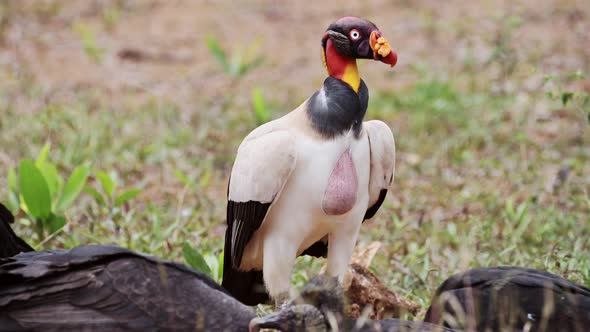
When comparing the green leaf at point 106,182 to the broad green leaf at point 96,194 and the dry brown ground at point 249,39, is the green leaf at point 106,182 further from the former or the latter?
the dry brown ground at point 249,39

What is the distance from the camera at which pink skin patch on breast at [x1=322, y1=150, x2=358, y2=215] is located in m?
3.56

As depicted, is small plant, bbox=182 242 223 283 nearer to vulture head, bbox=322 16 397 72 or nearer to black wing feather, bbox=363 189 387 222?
black wing feather, bbox=363 189 387 222

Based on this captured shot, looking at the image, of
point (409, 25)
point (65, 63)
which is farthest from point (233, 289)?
point (409, 25)

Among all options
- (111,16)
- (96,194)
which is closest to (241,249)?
(96,194)

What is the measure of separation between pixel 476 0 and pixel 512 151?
324 centimetres

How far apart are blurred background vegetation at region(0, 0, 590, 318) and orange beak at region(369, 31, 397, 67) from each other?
1120 mm

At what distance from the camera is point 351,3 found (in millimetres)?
9391

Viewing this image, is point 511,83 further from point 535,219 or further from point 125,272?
point 125,272

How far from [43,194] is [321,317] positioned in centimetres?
200

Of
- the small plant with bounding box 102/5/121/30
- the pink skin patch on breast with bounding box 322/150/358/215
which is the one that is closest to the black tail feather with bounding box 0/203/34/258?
the pink skin patch on breast with bounding box 322/150/358/215

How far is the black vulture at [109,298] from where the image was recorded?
2980 mm

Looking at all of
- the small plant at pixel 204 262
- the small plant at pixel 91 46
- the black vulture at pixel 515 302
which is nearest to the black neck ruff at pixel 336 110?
the black vulture at pixel 515 302

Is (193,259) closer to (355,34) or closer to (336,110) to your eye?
(336,110)

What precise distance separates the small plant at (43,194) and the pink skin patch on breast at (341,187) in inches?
60.4
